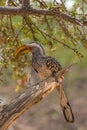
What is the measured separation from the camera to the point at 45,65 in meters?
5.52

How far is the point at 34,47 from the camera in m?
5.80

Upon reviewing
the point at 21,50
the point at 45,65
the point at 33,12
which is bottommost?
the point at 45,65

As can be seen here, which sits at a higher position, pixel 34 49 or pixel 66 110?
pixel 34 49

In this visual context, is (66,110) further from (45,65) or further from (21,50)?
(21,50)

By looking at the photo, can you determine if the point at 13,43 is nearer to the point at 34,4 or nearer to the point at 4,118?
the point at 34,4

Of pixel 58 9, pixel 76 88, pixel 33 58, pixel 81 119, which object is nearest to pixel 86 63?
pixel 76 88

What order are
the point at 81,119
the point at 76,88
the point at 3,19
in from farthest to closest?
the point at 76,88, the point at 81,119, the point at 3,19

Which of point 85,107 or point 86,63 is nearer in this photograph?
point 85,107

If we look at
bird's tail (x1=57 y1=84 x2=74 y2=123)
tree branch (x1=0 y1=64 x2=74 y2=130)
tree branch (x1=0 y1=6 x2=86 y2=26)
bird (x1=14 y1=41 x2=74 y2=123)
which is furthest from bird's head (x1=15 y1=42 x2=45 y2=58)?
tree branch (x1=0 y1=64 x2=74 y2=130)

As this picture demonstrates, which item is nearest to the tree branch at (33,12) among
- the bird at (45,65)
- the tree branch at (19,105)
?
the bird at (45,65)

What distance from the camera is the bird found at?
16.9 feet

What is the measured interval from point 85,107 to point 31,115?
1236mm

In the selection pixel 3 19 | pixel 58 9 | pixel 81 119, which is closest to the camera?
pixel 58 9

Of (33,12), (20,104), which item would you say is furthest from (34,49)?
(20,104)
